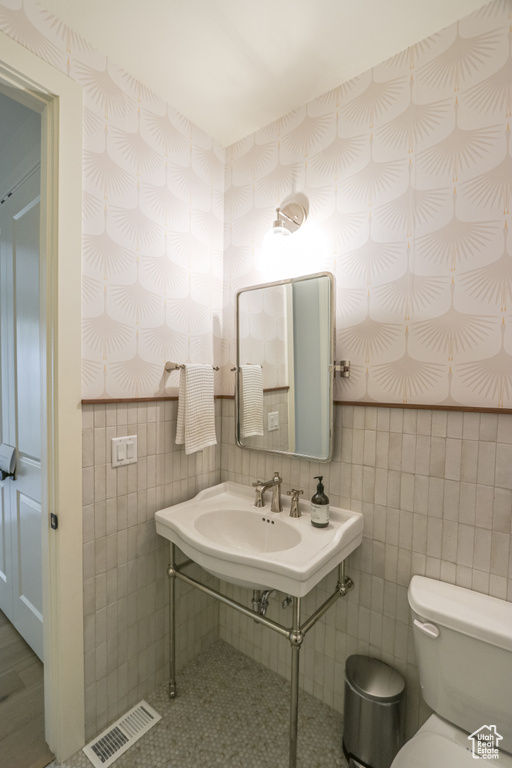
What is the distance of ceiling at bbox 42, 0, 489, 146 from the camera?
43.7 inches

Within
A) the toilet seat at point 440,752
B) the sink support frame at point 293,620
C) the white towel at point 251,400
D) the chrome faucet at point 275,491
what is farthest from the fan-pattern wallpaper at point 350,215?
the toilet seat at point 440,752

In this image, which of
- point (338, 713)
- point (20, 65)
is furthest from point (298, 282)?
point (338, 713)

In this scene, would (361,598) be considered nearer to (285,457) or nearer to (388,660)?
(388,660)

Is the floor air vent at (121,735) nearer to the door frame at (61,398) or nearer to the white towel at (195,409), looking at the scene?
the door frame at (61,398)

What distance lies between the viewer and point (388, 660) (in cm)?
130

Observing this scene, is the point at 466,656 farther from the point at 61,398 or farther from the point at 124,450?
the point at 61,398

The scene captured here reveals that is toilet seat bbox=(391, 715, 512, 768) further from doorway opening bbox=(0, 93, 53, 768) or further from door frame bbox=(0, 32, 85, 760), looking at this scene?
doorway opening bbox=(0, 93, 53, 768)

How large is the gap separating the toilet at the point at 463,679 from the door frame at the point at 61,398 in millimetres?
1070

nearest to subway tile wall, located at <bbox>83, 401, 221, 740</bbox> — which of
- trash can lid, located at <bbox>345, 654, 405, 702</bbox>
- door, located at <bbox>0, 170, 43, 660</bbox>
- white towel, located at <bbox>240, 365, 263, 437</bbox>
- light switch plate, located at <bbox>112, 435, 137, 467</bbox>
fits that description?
light switch plate, located at <bbox>112, 435, 137, 467</bbox>

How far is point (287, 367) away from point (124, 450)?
29.4 inches

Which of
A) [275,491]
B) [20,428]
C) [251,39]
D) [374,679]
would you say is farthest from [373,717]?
[251,39]

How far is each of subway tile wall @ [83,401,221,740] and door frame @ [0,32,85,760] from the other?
0.05 metres

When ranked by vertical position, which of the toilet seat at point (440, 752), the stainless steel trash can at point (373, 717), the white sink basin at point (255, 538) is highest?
the white sink basin at point (255, 538)

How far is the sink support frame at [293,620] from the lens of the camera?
1063 millimetres
